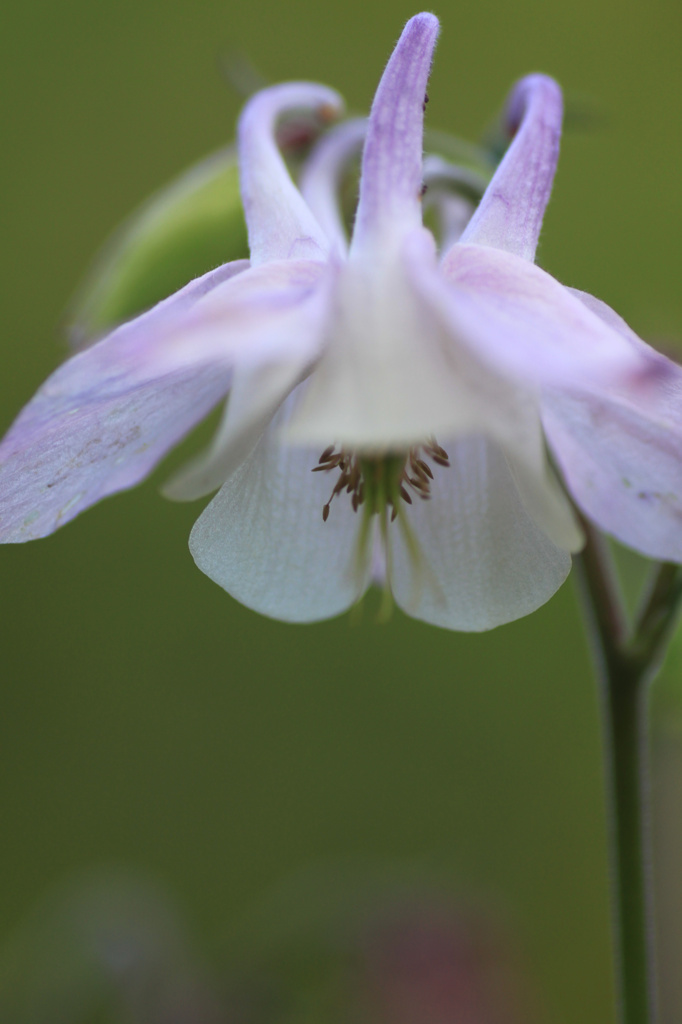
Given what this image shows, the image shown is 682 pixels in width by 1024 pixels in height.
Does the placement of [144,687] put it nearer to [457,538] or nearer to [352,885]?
[352,885]

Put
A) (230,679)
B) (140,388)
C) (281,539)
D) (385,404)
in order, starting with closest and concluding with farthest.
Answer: (385,404) < (140,388) < (281,539) < (230,679)

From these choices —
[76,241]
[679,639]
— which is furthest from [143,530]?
[679,639]

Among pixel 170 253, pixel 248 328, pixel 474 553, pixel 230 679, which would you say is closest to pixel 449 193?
pixel 170 253

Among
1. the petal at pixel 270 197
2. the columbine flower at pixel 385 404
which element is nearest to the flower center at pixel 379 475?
the columbine flower at pixel 385 404

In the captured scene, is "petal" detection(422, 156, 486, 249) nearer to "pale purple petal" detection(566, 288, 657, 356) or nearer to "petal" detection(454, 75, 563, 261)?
"petal" detection(454, 75, 563, 261)

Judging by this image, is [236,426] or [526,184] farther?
[526,184]

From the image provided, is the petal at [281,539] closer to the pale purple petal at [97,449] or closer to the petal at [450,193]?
the pale purple petal at [97,449]

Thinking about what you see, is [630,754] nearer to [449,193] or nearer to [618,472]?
[618,472]
